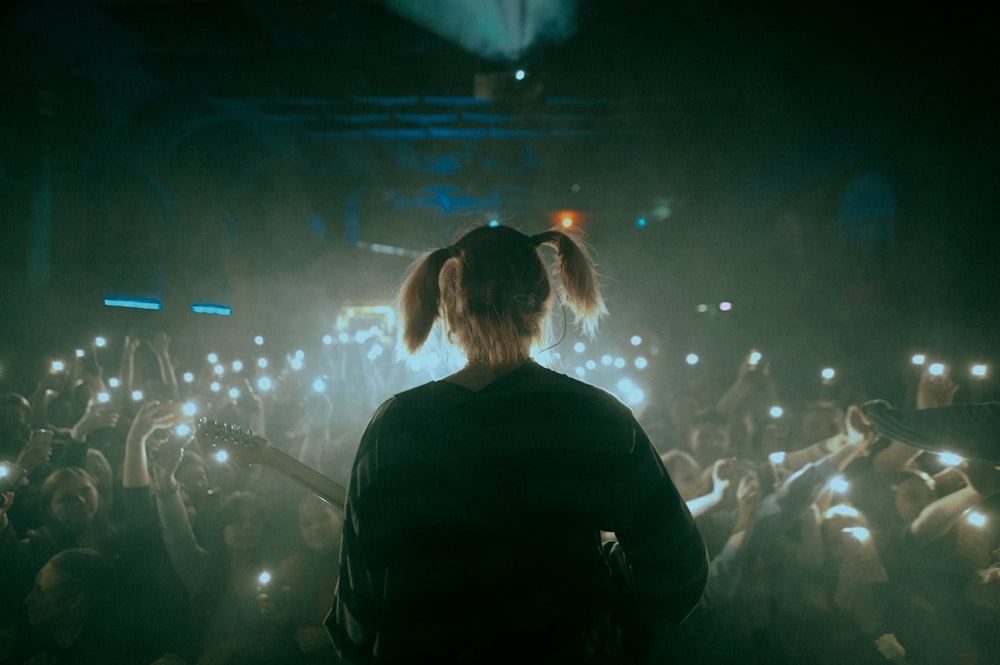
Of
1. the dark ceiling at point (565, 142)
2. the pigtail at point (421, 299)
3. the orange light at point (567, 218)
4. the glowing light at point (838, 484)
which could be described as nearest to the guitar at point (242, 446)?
the pigtail at point (421, 299)

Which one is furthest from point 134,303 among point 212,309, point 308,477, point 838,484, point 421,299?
point 838,484

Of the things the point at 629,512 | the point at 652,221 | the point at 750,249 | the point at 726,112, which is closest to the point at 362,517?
the point at 629,512

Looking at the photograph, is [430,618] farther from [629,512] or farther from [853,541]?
[853,541]

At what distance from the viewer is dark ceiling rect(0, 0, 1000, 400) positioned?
553 centimetres

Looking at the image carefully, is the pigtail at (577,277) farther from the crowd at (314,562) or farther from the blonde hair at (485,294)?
the crowd at (314,562)

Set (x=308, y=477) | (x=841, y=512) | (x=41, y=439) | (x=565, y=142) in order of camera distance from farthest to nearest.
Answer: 1. (x=565, y=142)
2. (x=41, y=439)
3. (x=841, y=512)
4. (x=308, y=477)

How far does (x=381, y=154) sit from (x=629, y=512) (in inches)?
431

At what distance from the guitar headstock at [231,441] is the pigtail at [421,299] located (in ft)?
4.72

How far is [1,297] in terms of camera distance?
574 cm

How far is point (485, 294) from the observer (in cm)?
114

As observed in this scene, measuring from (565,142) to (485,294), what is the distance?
9.11 m

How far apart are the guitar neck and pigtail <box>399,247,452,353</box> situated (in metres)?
1.06

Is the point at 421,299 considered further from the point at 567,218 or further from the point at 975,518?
the point at 567,218

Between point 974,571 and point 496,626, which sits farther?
point 974,571
